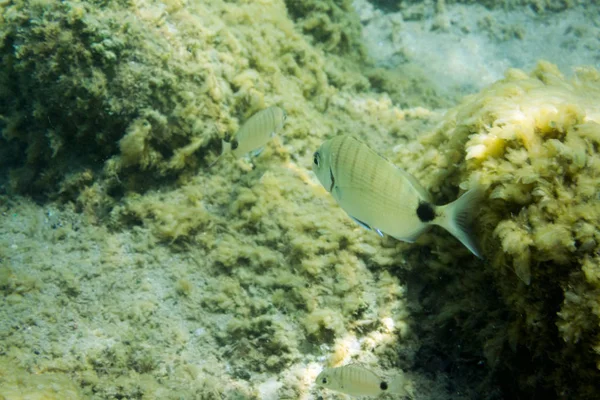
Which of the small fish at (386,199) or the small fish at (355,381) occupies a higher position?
the small fish at (386,199)

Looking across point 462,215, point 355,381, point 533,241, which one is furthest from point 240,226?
point 533,241

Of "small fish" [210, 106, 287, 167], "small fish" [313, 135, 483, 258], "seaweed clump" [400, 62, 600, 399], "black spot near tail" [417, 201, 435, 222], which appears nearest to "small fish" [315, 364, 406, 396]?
"seaweed clump" [400, 62, 600, 399]

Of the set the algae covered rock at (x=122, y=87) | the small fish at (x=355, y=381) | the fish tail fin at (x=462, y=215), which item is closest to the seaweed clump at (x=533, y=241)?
the fish tail fin at (x=462, y=215)

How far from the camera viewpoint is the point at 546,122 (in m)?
2.30

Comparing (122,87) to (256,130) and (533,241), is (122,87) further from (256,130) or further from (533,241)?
(533,241)

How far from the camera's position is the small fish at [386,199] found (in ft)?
6.27

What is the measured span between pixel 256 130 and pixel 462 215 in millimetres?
1828

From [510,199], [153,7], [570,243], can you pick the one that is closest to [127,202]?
[153,7]

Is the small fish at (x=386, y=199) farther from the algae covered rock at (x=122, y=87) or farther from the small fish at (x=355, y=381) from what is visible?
the algae covered rock at (x=122, y=87)

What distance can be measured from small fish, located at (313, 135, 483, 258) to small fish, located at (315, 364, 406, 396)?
84cm

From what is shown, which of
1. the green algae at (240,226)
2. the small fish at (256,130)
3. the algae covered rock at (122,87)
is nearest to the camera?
the green algae at (240,226)

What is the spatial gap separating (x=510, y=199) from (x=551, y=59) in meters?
6.91

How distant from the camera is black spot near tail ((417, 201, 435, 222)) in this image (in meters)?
1.90

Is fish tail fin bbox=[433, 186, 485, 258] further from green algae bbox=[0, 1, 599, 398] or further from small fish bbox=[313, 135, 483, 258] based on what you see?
green algae bbox=[0, 1, 599, 398]
